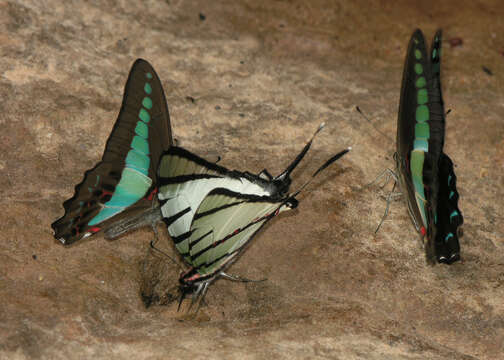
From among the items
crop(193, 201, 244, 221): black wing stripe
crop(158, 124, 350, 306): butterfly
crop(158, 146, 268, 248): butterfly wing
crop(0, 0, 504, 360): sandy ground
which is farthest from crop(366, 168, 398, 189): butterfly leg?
crop(193, 201, 244, 221): black wing stripe

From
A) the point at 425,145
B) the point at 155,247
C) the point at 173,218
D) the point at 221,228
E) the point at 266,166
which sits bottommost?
the point at 155,247

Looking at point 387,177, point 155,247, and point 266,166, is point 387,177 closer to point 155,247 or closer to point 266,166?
point 266,166

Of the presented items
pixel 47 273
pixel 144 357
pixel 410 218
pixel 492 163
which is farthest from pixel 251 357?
pixel 492 163

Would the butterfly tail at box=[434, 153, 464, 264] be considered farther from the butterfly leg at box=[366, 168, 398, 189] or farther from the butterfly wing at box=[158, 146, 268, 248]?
the butterfly wing at box=[158, 146, 268, 248]

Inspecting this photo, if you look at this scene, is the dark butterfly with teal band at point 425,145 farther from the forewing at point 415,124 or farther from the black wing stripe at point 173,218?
the black wing stripe at point 173,218

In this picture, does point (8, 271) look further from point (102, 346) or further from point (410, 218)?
point (410, 218)

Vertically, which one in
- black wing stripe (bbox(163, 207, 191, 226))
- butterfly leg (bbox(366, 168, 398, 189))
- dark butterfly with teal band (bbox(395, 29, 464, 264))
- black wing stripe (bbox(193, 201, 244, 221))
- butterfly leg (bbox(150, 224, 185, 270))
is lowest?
butterfly leg (bbox(150, 224, 185, 270))

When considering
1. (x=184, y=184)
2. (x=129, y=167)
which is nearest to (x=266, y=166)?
(x=184, y=184)
